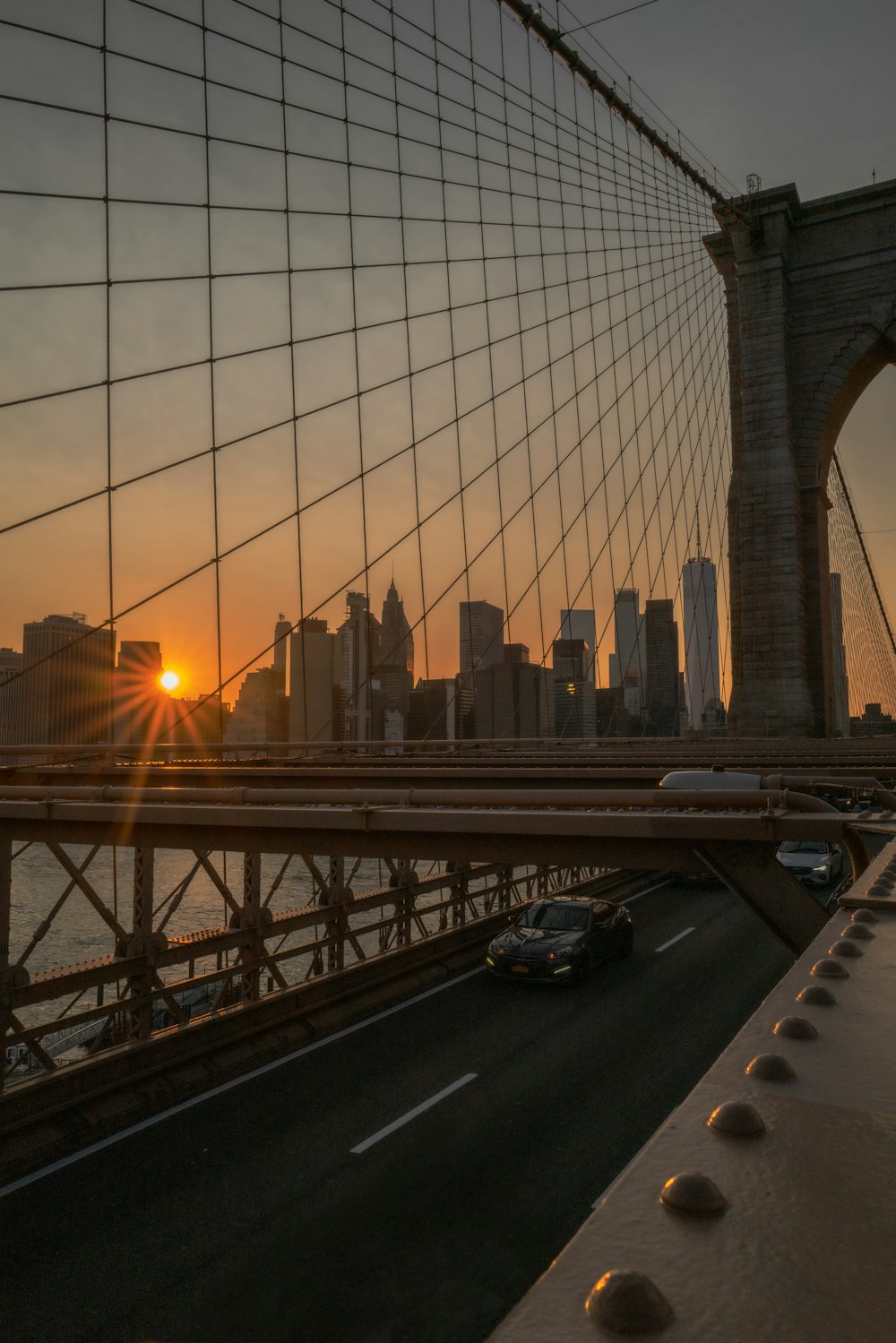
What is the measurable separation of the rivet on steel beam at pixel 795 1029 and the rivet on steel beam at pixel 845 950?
682 mm

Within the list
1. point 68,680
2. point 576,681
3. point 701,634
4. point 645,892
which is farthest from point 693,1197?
point 701,634

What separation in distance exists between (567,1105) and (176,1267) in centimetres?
478

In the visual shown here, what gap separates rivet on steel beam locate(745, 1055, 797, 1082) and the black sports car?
14.6m

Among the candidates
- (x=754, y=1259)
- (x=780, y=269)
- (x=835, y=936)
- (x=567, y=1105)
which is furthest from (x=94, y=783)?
(x=780, y=269)

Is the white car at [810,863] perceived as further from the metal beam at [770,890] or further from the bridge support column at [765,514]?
the metal beam at [770,890]

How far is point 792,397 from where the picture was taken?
2766 centimetres

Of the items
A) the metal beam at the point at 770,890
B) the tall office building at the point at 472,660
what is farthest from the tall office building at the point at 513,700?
the metal beam at the point at 770,890

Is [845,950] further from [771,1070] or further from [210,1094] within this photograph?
[210,1094]

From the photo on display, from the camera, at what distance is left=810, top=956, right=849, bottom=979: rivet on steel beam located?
2.35 m

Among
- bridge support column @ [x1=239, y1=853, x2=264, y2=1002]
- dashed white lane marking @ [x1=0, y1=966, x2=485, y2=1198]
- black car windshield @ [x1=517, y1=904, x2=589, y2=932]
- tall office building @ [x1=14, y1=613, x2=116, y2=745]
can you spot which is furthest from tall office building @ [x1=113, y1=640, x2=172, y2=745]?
black car windshield @ [x1=517, y1=904, x2=589, y2=932]

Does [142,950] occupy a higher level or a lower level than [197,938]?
higher

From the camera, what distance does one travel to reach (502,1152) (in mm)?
9281

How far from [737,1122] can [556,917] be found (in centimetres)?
1645

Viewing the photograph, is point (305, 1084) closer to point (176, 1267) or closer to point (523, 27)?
point (176, 1267)
